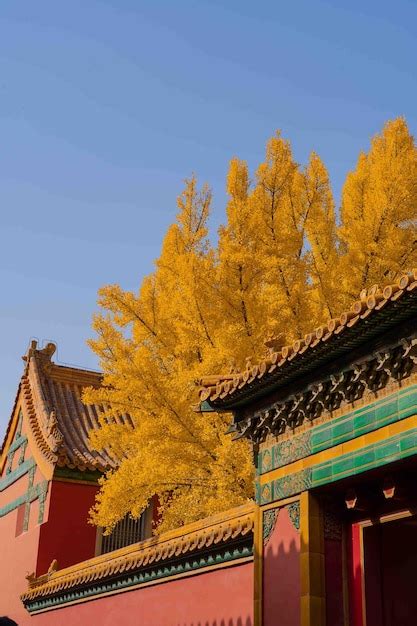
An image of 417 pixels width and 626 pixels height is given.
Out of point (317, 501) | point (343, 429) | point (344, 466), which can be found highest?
point (343, 429)

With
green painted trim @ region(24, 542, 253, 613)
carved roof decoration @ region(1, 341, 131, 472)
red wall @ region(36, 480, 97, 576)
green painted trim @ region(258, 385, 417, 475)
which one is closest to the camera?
green painted trim @ region(258, 385, 417, 475)

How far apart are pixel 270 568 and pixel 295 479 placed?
0.96 m

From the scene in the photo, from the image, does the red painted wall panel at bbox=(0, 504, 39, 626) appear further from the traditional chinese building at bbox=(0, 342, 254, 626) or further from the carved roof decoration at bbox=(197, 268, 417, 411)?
the carved roof decoration at bbox=(197, 268, 417, 411)

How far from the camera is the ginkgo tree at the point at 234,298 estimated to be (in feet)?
36.0

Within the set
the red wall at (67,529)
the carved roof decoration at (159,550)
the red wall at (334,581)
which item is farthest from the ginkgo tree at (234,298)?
the red wall at (67,529)

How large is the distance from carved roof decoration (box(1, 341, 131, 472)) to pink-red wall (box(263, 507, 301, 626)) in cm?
968

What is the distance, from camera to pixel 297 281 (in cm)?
1141

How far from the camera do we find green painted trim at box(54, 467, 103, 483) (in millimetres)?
17188

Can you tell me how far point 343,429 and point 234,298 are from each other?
3.87 metres

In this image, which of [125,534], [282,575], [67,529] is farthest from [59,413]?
[282,575]

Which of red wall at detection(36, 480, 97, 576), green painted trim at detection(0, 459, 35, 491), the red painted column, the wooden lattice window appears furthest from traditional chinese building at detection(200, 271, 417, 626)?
green painted trim at detection(0, 459, 35, 491)

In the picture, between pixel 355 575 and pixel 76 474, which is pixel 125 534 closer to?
pixel 76 474

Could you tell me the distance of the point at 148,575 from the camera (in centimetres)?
1122

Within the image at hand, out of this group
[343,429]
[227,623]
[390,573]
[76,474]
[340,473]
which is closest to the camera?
[340,473]
